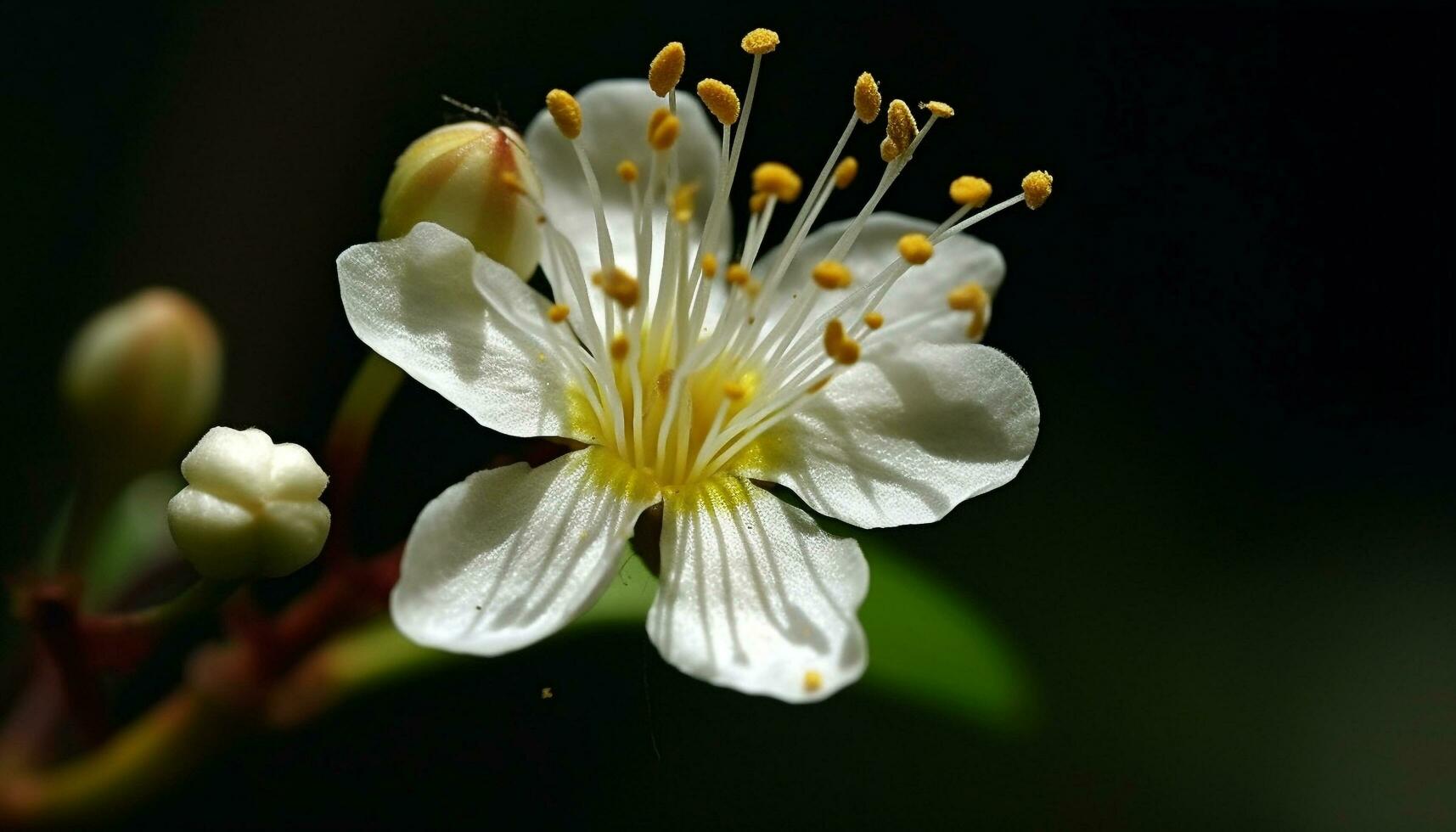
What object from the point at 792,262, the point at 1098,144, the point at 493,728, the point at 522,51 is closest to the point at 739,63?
the point at 522,51

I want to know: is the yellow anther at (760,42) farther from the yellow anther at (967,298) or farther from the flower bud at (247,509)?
the flower bud at (247,509)

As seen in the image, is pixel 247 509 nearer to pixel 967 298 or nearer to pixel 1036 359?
pixel 967 298

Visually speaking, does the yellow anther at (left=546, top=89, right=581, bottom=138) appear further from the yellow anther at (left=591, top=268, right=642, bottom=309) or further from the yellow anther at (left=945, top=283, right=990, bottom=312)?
the yellow anther at (left=945, top=283, right=990, bottom=312)

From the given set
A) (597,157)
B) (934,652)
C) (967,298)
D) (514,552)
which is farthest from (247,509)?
(934,652)

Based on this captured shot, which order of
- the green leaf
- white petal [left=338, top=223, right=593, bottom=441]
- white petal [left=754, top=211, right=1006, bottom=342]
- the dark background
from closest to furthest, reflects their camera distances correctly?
white petal [left=338, top=223, right=593, bottom=441], white petal [left=754, top=211, right=1006, bottom=342], the green leaf, the dark background

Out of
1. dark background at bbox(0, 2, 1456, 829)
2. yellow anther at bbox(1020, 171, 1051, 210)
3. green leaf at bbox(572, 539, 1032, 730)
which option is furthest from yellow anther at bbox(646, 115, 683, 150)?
dark background at bbox(0, 2, 1456, 829)

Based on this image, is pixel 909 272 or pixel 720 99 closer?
pixel 720 99

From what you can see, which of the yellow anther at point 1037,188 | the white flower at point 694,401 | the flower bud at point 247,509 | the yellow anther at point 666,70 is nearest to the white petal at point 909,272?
the white flower at point 694,401
